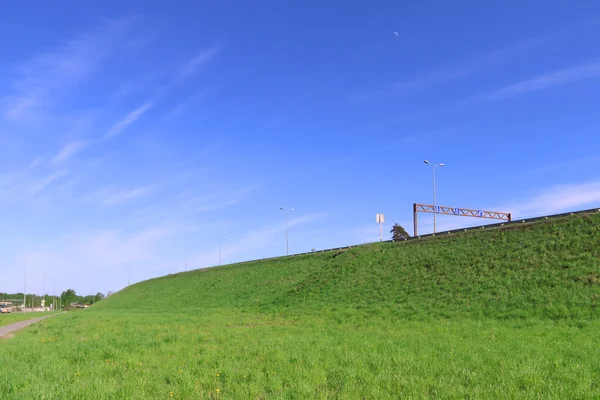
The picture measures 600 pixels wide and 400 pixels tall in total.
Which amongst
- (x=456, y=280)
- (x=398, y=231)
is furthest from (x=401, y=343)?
(x=398, y=231)

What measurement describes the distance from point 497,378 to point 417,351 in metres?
3.99

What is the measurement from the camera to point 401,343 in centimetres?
1556

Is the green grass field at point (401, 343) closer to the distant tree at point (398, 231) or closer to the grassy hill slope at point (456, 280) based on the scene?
the grassy hill slope at point (456, 280)

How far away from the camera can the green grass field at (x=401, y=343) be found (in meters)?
9.44

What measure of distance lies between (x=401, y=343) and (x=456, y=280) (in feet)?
59.2

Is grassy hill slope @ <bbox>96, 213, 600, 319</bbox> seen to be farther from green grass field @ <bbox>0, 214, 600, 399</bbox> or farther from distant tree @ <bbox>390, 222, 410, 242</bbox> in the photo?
distant tree @ <bbox>390, 222, 410, 242</bbox>

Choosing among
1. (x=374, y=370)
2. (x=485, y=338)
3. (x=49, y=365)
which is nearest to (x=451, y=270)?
(x=485, y=338)

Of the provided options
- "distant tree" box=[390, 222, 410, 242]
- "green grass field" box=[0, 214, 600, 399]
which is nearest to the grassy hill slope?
"green grass field" box=[0, 214, 600, 399]

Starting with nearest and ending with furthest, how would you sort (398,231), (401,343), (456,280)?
(401,343), (456,280), (398,231)

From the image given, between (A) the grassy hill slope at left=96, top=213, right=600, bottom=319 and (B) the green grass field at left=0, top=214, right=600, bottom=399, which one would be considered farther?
(A) the grassy hill slope at left=96, top=213, right=600, bottom=319

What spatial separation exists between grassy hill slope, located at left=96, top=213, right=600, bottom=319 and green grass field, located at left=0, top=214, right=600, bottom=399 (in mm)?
149

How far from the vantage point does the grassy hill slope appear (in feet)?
81.3

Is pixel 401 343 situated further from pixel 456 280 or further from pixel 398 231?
pixel 398 231

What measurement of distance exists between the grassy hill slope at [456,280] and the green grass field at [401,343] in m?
0.15
